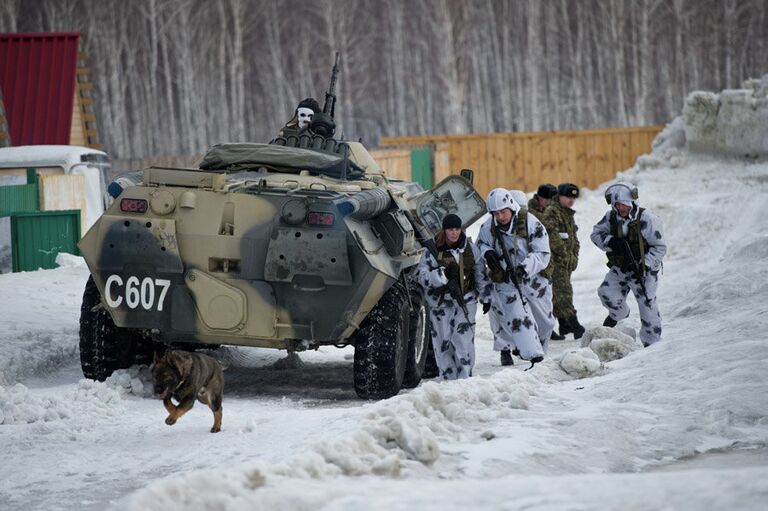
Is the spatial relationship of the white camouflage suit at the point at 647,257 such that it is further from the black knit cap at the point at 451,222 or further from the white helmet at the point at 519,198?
the black knit cap at the point at 451,222

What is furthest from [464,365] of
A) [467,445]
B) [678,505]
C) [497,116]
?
[497,116]

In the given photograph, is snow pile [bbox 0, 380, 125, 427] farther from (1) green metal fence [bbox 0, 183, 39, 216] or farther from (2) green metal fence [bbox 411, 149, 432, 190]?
(2) green metal fence [bbox 411, 149, 432, 190]

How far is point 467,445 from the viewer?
7668 millimetres

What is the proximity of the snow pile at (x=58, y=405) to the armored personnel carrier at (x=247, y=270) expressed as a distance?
2.29 feet

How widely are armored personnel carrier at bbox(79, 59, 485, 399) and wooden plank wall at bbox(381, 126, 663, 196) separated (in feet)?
77.3

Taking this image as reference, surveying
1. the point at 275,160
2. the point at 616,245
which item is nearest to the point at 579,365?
the point at 616,245

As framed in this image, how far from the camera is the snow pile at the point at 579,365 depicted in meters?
11.1

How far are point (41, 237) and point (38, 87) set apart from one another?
534 inches

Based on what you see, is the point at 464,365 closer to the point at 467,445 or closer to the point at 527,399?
the point at 527,399

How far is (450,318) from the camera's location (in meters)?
12.3

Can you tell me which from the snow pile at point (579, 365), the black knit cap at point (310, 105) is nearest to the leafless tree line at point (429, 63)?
the black knit cap at point (310, 105)

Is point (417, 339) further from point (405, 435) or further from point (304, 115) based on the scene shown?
point (405, 435)

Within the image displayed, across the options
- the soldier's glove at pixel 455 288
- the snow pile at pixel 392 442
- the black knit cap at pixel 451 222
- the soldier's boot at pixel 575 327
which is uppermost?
the black knit cap at pixel 451 222

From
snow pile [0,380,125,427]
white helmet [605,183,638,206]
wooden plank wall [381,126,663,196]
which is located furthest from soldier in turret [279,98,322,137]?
wooden plank wall [381,126,663,196]
